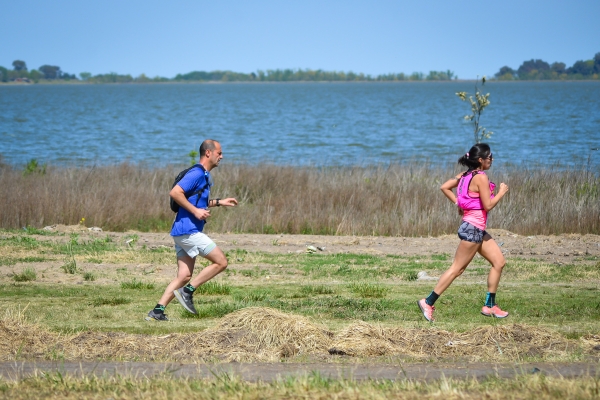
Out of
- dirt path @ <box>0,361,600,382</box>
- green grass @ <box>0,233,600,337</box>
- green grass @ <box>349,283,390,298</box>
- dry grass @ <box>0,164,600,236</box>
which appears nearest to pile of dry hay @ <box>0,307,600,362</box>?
dirt path @ <box>0,361,600,382</box>

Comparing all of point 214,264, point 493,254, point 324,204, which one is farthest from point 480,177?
point 324,204

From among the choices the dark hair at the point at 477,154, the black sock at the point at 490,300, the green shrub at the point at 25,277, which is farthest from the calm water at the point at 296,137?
the green shrub at the point at 25,277

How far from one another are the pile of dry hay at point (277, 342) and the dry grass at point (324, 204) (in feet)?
29.0

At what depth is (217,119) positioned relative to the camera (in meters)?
74.9

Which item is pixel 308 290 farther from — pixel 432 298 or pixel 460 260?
pixel 460 260

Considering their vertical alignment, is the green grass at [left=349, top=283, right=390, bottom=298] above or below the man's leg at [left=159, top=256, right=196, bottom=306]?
below

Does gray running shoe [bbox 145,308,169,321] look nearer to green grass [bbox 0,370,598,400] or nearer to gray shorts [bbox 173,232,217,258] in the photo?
gray shorts [bbox 173,232,217,258]

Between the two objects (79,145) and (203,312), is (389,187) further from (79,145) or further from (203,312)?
(79,145)

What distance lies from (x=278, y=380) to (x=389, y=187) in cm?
1347

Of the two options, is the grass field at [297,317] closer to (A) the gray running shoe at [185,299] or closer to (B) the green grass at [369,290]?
(B) the green grass at [369,290]

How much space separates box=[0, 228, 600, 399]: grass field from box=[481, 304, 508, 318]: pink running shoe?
12cm

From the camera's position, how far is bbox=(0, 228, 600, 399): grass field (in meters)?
5.55

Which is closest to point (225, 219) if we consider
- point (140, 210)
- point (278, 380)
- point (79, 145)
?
point (140, 210)

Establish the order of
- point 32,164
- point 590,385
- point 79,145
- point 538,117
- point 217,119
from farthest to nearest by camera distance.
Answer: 1. point 217,119
2. point 538,117
3. point 79,145
4. point 32,164
5. point 590,385
